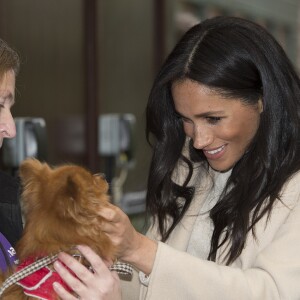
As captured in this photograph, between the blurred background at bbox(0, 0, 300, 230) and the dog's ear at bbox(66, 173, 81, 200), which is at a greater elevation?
the dog's ear at bbox(66, 173, 81, 200)

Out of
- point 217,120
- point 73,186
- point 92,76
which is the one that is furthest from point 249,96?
point 92,76

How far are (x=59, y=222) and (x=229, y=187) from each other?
707 mm

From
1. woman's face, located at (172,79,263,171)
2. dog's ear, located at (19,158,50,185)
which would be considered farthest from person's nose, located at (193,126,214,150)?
dog's ear, located at (19,158,50,185)

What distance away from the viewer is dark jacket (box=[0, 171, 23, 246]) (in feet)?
7.65

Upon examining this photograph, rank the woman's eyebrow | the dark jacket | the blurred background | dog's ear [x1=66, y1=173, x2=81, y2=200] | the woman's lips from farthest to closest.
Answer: the blurred background, the woman's lips, the dark jacket, the woman's eyebrow, dog's ear [x1=66, y1=173, x2=81, y2=200]

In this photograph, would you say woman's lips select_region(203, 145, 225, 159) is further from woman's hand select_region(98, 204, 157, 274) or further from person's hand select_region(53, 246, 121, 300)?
person's hand select_region(53, 246, 121, 300)

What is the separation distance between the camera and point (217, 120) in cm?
241

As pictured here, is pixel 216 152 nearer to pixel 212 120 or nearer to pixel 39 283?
pixel 212 120

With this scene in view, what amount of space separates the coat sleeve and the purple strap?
428 mm

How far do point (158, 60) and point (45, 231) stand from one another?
13.1 feet

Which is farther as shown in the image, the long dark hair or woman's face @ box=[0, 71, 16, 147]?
the long dark hair

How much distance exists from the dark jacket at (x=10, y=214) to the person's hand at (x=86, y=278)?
0.32 meters

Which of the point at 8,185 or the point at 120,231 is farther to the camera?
the point at 8,185

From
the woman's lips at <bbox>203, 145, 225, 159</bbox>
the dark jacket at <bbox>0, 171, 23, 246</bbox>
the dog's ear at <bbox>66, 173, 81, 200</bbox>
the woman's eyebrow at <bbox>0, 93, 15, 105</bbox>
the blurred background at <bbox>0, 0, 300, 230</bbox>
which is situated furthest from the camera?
the blurred background at <bbox>0, 0, 300, 230</bbox>
